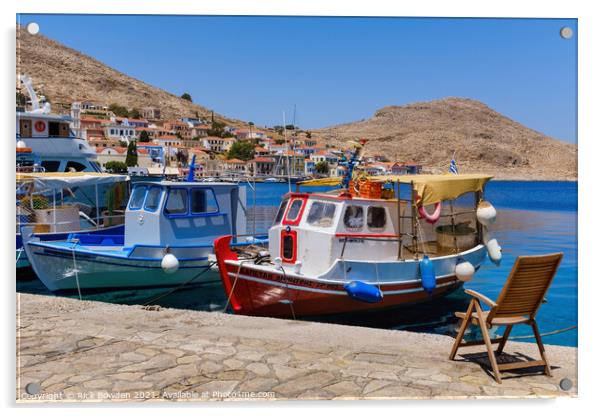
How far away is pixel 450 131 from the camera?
157ft

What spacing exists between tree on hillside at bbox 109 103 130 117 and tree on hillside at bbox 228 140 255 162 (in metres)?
23.5

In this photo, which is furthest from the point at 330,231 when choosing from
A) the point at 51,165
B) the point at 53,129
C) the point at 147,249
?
the point at 53,129

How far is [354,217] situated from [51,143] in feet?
30.3

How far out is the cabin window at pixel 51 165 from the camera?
14669mm

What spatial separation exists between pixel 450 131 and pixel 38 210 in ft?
131

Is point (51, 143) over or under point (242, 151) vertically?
under

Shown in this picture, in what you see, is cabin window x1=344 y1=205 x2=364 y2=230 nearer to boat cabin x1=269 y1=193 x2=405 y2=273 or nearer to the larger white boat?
boat cabin x1=269 y1=193 x2=405 y2=273

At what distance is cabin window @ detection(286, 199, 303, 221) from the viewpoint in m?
8.45

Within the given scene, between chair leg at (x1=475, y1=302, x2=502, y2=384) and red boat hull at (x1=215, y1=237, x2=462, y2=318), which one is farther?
red boat hull at (x1=215, y1=237, x2=462, y2=318)

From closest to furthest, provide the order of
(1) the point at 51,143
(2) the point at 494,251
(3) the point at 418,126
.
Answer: (2) the point at 494,251 → (1) the point at 51,143 → (3) the point at 418,126

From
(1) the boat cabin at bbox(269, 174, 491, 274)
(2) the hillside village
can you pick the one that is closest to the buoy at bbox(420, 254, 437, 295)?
(1) the boat cabin at bbox(269, 174, 491, 274)

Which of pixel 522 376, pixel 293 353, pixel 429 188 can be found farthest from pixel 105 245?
pixel 522 376

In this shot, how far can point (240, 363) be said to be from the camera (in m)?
4.37

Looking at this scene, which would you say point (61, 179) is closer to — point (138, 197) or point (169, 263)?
point (138, 197)
